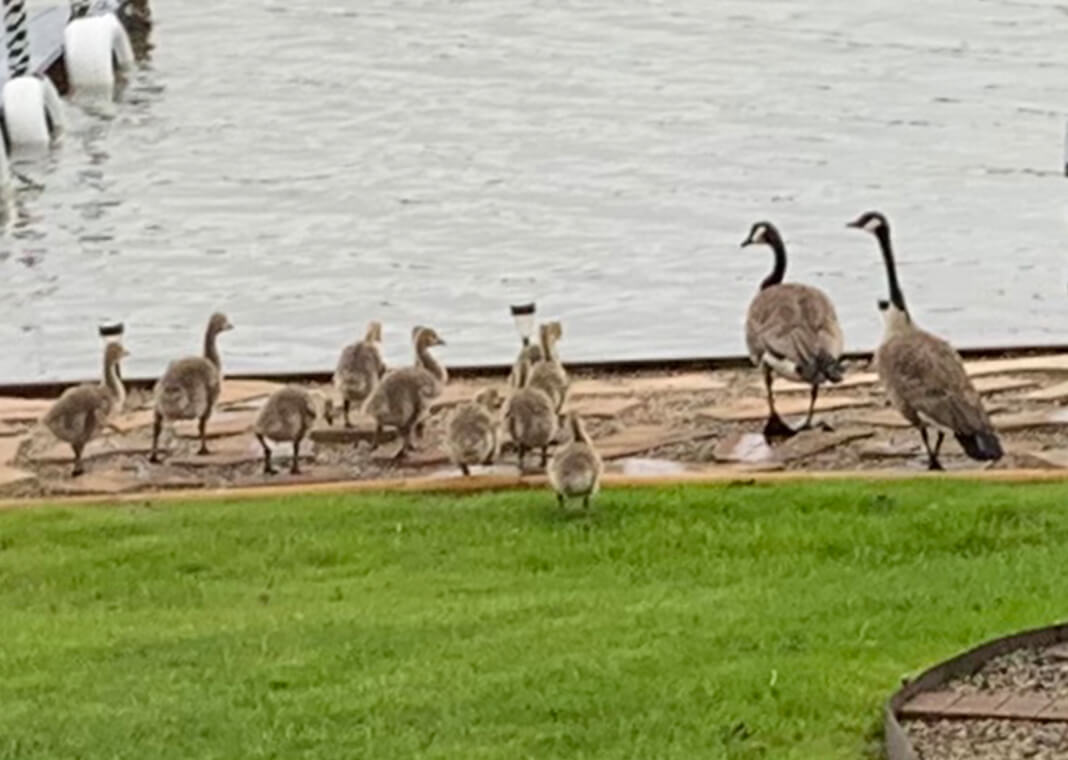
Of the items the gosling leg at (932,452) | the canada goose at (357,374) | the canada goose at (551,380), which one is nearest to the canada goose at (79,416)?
the canada goose at (357,374)

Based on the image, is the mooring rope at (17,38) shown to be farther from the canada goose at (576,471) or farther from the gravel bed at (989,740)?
the gravel bed at (989,740)

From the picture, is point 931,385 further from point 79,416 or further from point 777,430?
point 79,416

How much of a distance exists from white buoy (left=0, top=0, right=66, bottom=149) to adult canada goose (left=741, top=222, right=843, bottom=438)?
42.7 ft

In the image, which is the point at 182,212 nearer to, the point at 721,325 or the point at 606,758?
the point at 721,325

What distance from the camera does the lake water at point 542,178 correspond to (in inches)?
747

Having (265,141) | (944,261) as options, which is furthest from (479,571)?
(265,141)

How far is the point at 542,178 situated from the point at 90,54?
5.59 meters

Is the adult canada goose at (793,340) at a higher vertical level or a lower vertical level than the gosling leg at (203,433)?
higher

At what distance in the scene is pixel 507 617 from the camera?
8727mm

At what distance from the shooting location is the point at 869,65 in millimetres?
27969

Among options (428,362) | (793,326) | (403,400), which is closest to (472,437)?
(403,400)

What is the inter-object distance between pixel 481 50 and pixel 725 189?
710 centimetres

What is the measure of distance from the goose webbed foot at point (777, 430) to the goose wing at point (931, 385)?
0.68m

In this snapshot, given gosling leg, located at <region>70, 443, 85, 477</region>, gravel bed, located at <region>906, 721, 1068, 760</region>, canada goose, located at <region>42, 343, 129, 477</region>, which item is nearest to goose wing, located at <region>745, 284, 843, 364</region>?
canada goose, located at <region>42, 343, 129, 477</region>
